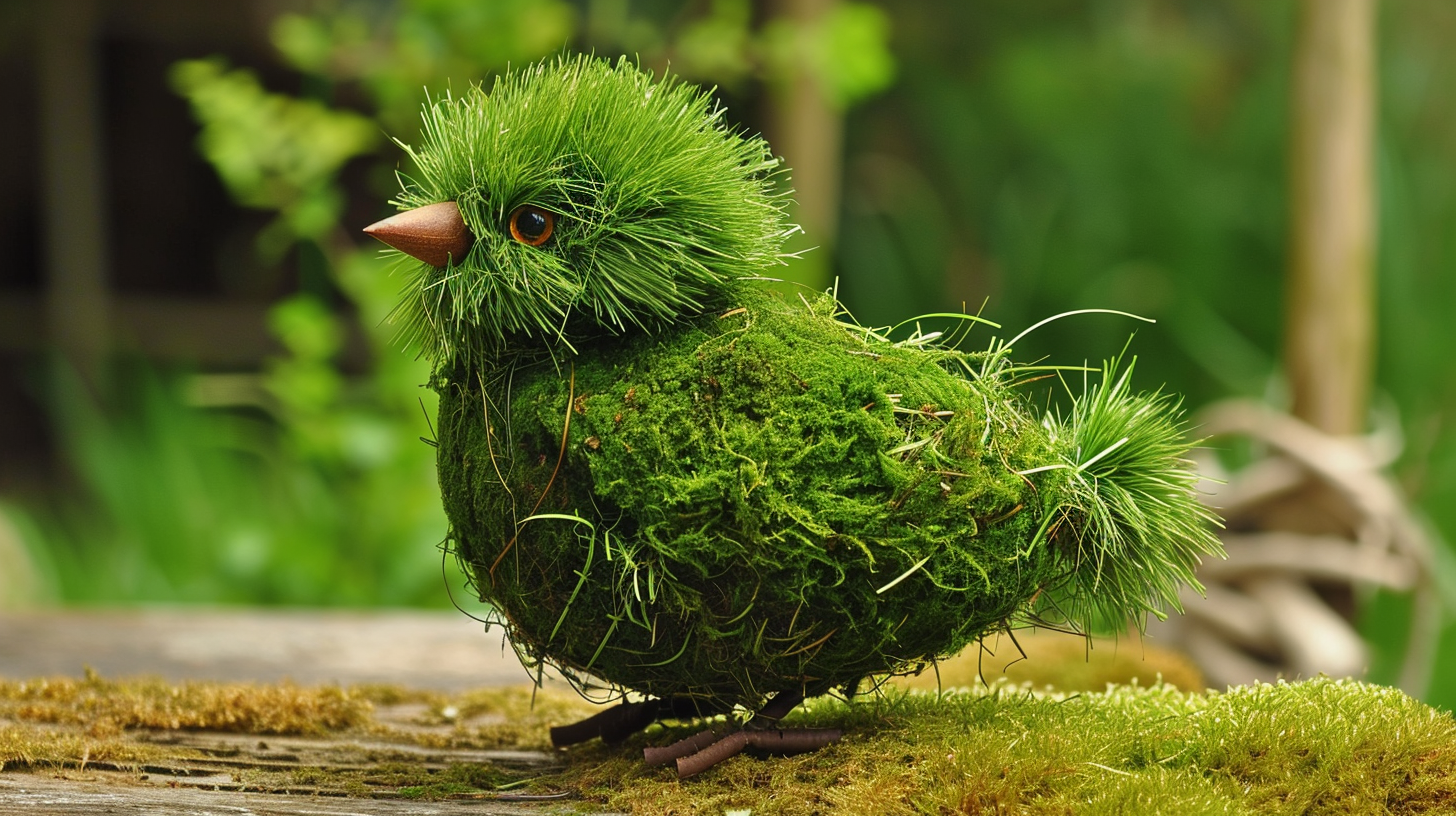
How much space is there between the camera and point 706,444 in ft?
3.57

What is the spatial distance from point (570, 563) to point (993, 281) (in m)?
3.22

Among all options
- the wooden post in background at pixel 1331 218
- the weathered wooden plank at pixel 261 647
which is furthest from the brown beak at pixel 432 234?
the wooden post in background at pixel 1331 218

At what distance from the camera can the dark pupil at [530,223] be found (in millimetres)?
1170

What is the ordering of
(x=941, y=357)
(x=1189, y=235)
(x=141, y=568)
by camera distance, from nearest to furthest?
(x=941, y=357) < (x=141, y=568) < (x=1189, y=235)

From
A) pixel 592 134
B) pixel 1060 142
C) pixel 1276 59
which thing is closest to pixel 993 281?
pixel 1060 142

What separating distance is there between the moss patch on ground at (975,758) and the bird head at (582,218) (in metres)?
0.46

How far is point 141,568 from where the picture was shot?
11.4 feet

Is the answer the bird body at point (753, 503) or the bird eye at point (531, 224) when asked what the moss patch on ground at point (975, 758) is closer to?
the bird body at point (753, 503)

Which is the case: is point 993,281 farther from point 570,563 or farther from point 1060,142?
point 570,563

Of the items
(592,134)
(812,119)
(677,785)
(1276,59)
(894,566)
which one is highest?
(1276,59)

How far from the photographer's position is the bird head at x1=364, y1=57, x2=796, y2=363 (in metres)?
1.14

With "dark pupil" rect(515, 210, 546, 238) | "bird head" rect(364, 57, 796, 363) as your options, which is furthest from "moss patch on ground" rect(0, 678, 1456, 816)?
"dark pupil" rect(515, 210, 546, 238)

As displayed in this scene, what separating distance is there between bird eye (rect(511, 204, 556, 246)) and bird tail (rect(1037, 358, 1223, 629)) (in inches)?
21.8

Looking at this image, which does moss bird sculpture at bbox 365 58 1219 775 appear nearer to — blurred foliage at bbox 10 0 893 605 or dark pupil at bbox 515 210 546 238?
dark pupil at bbox 515 210 546 238
